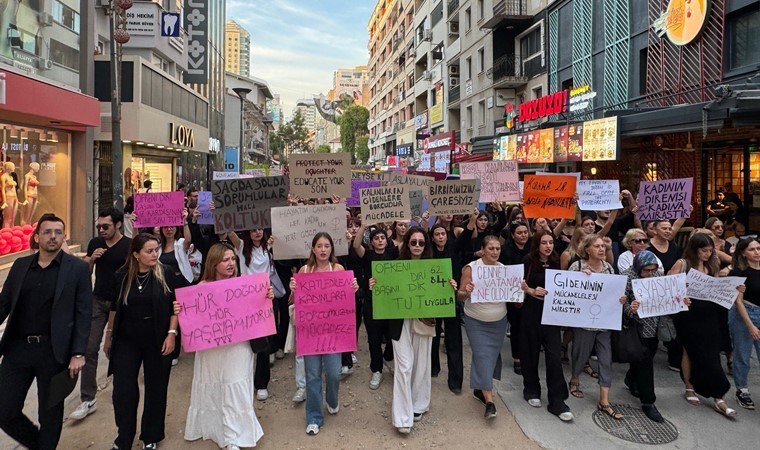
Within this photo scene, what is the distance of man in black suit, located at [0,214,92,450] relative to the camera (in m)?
3.56

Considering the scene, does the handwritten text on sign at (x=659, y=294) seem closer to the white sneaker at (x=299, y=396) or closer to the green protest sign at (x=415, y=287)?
the green protest sign at (x=415, y=287)

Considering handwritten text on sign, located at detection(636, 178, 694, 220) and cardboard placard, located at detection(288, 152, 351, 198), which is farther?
cardboard placard, located at detection(288, 152, 351, 198)

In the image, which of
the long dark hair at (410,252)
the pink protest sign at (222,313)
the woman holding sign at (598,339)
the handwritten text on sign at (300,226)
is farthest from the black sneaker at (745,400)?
the pink protest sign at (222,313)

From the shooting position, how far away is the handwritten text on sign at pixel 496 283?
15.4 feet

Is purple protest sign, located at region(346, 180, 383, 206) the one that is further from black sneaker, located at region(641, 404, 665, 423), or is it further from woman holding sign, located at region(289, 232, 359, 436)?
black sneaker, located at region(641, 404, 665, 423)

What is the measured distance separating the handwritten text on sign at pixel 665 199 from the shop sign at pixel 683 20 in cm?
823

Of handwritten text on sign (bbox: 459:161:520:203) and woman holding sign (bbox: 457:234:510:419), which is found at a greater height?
handwritten text on sign (bbox: 459:161:520:203)

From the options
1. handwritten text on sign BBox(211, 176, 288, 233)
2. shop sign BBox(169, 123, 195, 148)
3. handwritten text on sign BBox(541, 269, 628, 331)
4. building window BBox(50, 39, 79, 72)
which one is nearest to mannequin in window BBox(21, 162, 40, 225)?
building window BBox(50, 39, 79, 72)

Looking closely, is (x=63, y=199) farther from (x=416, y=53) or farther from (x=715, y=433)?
(x=416, y=53)

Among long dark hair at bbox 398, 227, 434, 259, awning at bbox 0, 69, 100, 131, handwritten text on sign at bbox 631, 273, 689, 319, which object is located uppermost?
awning at bbox 0, 69, 100, 131

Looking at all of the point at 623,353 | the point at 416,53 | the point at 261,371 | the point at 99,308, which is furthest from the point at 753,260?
the point at 416,53

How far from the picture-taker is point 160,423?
4090mm

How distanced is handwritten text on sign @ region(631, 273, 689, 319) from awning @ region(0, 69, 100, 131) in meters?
11.0

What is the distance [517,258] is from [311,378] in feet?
9.51
